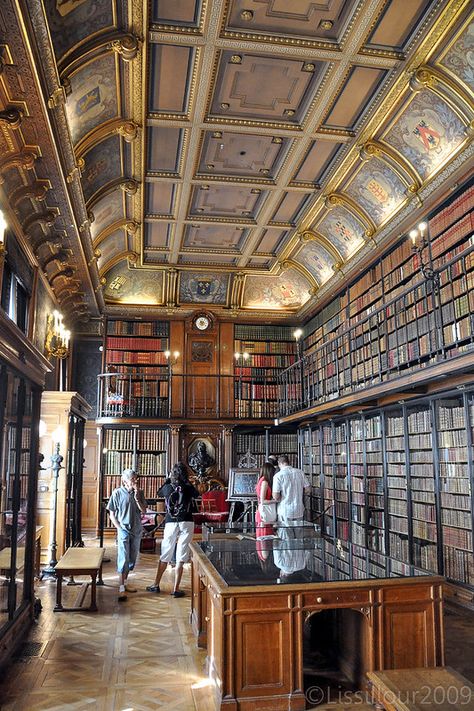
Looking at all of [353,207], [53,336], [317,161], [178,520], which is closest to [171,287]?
[53,336]

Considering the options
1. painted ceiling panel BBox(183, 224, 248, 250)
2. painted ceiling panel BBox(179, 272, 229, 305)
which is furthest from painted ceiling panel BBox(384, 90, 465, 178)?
painted ceiling panel BBox(179, 272, 229, 305)

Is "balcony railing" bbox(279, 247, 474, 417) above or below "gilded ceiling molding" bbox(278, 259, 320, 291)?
below

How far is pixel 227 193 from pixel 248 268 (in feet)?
10.6

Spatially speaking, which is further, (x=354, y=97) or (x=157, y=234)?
(x=157, y=234)

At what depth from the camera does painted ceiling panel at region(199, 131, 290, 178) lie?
8.10m

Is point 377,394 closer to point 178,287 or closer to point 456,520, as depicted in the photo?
point 456,520

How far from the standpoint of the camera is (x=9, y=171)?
621 cm

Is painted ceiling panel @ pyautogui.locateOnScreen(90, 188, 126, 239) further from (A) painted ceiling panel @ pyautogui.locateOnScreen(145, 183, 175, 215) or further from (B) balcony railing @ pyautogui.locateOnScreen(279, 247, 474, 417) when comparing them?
(B) balcony railing @ pyautogui.locateOnScreen(279, 247, 474, 417)

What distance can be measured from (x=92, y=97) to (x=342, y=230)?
5.27 metres

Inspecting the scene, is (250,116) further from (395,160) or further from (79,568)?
(79,568)

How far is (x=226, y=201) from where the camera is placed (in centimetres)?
1010

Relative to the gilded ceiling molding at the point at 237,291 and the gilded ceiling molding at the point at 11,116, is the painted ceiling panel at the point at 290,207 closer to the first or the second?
the gilded ceiling molding at the point at 237,291

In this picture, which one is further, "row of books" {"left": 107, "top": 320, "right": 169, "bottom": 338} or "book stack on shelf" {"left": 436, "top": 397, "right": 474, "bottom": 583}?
"row of books" {"left": 107, "top": 320, "right": 169, "bottom": 338}

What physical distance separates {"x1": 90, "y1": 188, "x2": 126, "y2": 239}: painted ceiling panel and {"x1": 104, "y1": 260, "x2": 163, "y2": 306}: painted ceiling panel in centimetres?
263
